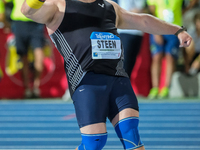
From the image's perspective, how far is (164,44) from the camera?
29.8ft

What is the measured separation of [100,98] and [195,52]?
678cm

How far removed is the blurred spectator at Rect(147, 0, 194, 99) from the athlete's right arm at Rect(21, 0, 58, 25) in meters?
6.11

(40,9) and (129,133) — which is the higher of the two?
(40,9)

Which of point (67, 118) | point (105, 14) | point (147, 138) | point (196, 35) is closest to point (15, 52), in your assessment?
point (67, 118)

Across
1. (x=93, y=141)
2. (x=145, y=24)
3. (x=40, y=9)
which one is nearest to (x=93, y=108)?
(x=93, y=141)

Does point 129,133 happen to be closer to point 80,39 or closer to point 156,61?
point 80,39

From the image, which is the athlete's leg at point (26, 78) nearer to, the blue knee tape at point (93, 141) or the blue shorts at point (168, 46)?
the blue shorts at point (168, 46)

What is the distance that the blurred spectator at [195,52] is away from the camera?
9.27m

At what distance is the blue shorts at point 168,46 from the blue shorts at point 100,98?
19.4ft

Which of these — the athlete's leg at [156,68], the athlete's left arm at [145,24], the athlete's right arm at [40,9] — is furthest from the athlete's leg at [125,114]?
the athlete's leg at [156,68]

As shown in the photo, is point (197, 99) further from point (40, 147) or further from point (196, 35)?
point (40, 147)

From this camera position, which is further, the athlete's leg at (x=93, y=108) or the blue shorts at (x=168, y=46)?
the blue shorts at (x=168, y=46)

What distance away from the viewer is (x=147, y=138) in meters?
5.55

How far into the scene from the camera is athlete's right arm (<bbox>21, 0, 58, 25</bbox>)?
2.77m
